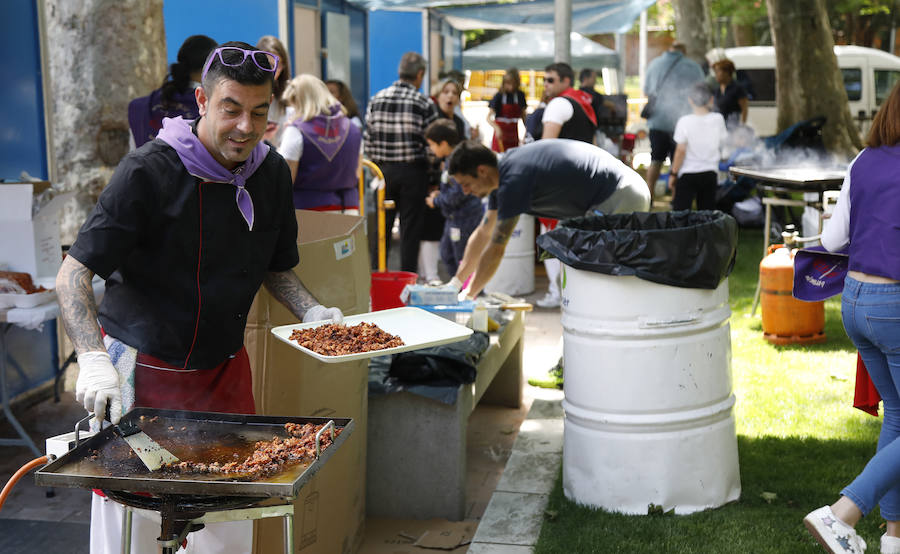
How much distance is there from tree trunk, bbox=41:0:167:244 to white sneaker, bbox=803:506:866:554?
5.39 meters

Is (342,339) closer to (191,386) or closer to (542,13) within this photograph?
(191,386)

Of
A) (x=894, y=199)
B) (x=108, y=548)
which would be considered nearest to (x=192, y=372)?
(x=108, y=548)

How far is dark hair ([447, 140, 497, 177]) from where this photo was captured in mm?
5461

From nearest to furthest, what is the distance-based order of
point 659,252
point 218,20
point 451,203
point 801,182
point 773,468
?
point 659,252 < point 773,468 < point 451,203 < point 801,182 < point 218,20

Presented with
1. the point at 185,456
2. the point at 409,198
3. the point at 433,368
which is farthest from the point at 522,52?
the point at 185,456

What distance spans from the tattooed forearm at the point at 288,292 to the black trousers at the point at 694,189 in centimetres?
798

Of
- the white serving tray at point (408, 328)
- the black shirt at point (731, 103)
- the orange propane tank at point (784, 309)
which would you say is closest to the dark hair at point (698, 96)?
the black shirt at point (731, 103)

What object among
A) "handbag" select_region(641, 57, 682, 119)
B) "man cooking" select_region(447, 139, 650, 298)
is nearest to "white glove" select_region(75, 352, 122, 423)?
"man cooking" select_region(447, 139, 650, 298)

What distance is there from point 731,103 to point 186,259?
12235 millimetres

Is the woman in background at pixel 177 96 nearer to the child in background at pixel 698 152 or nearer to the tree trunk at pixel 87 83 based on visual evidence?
the tree trunk at pixel 87 83

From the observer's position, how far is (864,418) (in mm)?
5785

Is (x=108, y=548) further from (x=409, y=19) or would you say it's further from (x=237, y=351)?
(x=409, y=19)

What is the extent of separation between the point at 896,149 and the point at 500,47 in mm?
24154

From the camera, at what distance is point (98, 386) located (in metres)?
2.47
